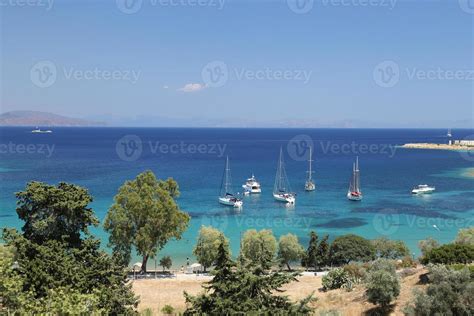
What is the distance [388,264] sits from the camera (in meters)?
21.3

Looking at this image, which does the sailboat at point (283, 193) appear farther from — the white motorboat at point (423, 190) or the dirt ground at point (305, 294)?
the dirt ground at point (305, 294)

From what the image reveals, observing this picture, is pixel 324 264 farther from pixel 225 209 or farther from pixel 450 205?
pixel 450 205

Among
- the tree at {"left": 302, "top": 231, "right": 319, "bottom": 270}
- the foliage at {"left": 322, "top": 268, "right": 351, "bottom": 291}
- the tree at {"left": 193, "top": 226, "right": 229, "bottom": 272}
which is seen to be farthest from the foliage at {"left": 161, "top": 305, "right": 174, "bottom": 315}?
the tree at {"left": 302, "top": 231, "right": 319, "bottom": 270}

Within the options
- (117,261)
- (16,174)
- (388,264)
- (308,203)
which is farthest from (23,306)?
(16,174)

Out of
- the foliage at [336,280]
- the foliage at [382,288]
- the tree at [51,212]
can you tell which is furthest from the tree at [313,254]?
the tree at [51,212]

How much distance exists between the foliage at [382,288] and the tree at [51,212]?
11.8 metres

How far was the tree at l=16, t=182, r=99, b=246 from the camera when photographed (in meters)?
17.4

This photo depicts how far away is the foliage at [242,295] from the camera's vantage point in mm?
12719

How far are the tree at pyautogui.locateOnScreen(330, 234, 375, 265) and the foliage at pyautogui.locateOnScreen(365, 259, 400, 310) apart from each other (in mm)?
13861

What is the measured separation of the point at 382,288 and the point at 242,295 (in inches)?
351

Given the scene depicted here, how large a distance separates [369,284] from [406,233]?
110 ft

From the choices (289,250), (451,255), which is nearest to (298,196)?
(289,250)

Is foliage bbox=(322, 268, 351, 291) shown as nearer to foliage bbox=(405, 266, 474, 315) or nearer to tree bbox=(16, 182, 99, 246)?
foliage bbox=(405, 266, 474, 315)

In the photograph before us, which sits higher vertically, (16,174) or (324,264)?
(16,174)
